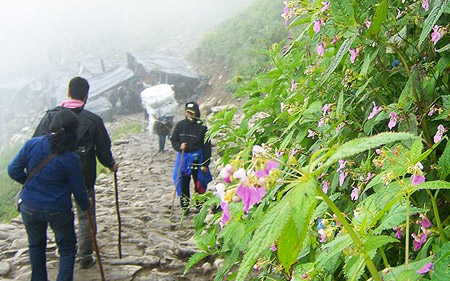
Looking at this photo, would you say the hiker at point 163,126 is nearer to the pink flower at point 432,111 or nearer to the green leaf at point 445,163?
the pink flower at point 432,111

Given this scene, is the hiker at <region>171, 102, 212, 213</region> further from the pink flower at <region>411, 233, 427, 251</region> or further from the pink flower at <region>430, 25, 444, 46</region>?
the pink flower at <region>411, 233, 427, 251</region>

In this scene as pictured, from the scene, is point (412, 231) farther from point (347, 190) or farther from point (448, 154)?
point (347, 190)

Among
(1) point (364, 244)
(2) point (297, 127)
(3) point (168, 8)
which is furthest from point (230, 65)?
(3) point (168, 8)

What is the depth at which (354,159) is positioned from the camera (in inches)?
88.6

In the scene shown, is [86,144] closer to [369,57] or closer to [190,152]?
[190,152]

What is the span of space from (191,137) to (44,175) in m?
3.06

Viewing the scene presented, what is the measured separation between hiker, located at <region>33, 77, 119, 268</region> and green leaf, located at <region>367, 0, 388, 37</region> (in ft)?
11.5

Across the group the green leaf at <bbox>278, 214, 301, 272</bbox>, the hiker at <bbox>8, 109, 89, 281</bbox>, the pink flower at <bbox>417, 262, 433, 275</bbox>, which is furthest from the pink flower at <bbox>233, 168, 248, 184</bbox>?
the hiker at <bbox>8, 109, 89, 281</bbox>

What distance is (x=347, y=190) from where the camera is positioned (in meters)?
2.37

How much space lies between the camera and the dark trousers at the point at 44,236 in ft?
13.8

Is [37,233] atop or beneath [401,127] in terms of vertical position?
beneath

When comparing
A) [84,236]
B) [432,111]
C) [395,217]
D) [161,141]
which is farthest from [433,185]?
[161,141]

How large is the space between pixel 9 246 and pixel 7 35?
5258 cm

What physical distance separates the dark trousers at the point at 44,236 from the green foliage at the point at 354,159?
1.82 meters
